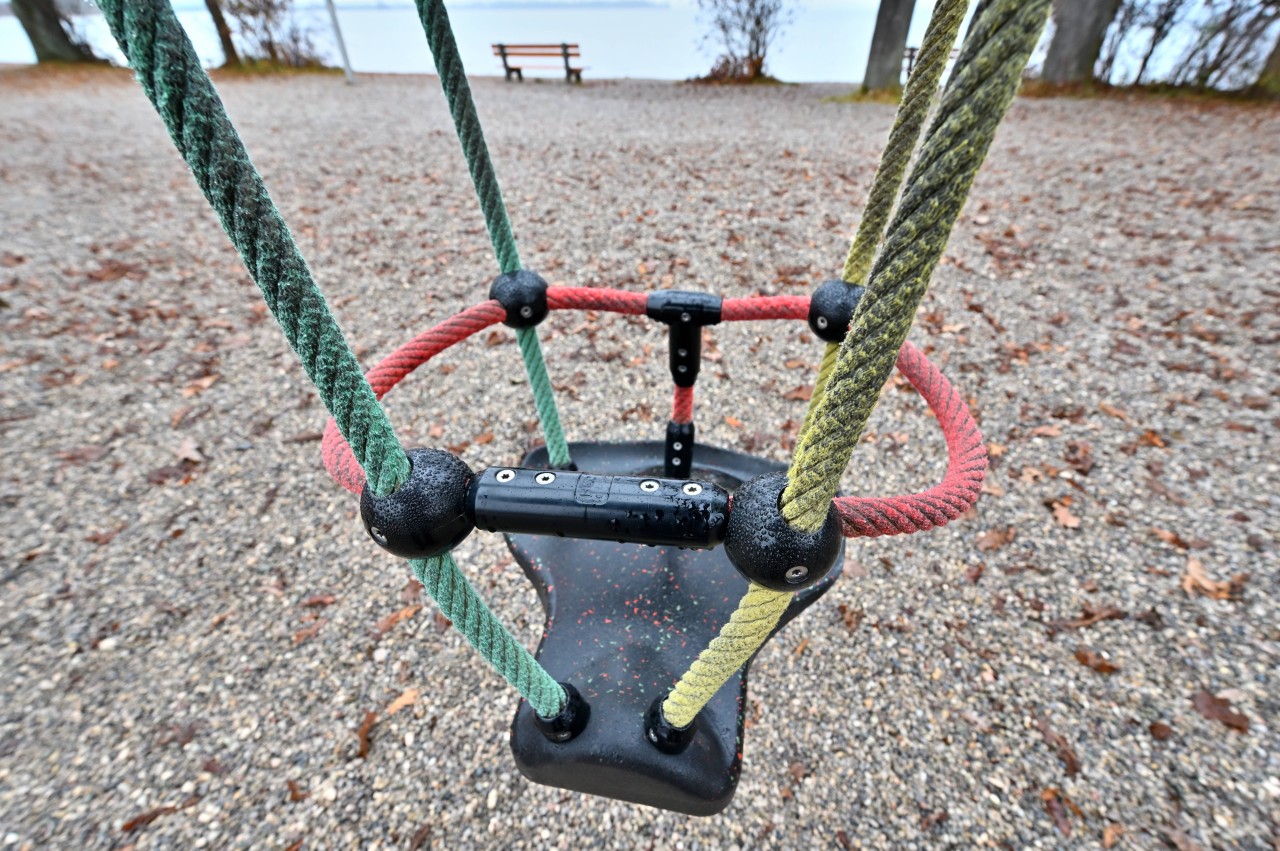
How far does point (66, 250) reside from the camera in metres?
4.20

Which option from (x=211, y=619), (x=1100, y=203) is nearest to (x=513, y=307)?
(x=211, y=619)

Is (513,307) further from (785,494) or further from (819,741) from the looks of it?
(819,741)

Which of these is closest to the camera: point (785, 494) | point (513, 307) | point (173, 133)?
point (173, 133)

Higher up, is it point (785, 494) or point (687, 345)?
point (785, 494)

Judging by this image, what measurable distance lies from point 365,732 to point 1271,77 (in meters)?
11.0

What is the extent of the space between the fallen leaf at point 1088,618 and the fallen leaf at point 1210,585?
29 cm

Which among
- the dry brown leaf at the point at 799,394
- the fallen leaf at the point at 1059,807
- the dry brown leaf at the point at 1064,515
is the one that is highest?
the dry brown leaf at the point at 799,394

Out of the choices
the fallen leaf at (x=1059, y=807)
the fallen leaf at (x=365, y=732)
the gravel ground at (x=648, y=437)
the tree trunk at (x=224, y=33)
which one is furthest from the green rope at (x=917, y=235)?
the tree trunk at (x=224, y=33)

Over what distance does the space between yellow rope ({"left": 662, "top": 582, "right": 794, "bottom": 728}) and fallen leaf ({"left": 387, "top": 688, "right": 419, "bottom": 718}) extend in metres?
1.06

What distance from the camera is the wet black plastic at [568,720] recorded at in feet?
4.14

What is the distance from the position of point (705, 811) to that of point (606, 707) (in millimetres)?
301

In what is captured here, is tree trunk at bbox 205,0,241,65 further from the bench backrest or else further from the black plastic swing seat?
the black plastic swing seat

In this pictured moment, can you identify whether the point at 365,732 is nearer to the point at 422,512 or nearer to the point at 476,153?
the point at 422,512

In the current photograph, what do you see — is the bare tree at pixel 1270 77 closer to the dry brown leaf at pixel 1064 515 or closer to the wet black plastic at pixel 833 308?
the dry brown leaf at pixel 1064 515
